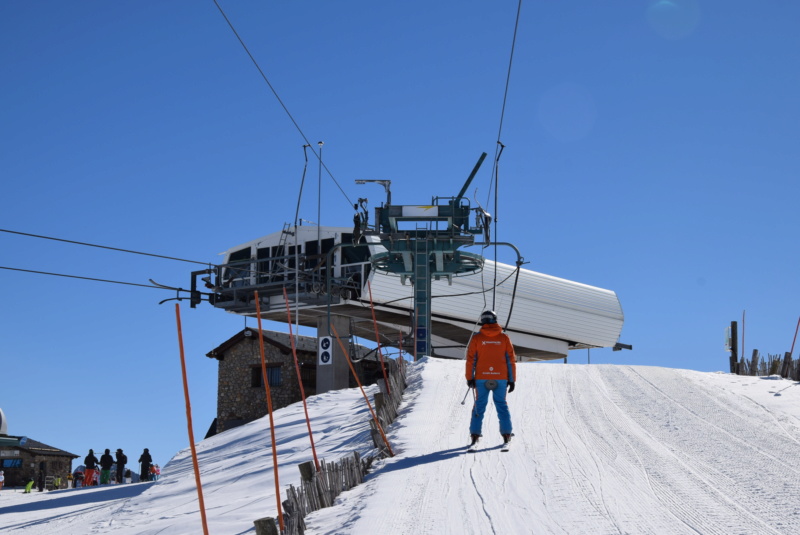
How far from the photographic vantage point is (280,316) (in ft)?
126

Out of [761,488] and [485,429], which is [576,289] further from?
[761,488]

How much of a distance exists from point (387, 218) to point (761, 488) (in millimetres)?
16705

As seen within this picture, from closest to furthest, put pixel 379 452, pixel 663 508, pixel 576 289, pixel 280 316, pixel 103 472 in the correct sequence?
pixel 663 508 < pixel 379 452 < pixel 103 472 < pixel 280 316 < pixel 576 289

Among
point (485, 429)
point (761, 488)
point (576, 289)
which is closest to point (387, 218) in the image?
point (485, 429)

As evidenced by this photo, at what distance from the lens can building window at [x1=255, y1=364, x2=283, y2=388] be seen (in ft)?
110

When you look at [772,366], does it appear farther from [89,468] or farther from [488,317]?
[89,468]

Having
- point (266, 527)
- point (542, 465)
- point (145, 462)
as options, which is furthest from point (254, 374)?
point (266, 527)

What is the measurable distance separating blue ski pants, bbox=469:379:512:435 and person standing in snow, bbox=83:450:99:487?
23889 mm

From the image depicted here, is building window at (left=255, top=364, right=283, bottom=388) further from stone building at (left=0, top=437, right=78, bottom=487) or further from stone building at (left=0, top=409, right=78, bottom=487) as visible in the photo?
stone building at (left=0, top=409, right=78, bottom=487)

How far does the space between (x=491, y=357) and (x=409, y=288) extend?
86.8 ft

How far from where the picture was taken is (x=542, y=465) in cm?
909

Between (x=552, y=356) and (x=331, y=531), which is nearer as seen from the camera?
(x=331, y=531)

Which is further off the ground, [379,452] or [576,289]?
[576,289]

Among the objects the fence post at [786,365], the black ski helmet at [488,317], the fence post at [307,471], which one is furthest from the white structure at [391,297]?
the fence post at [307,471]
